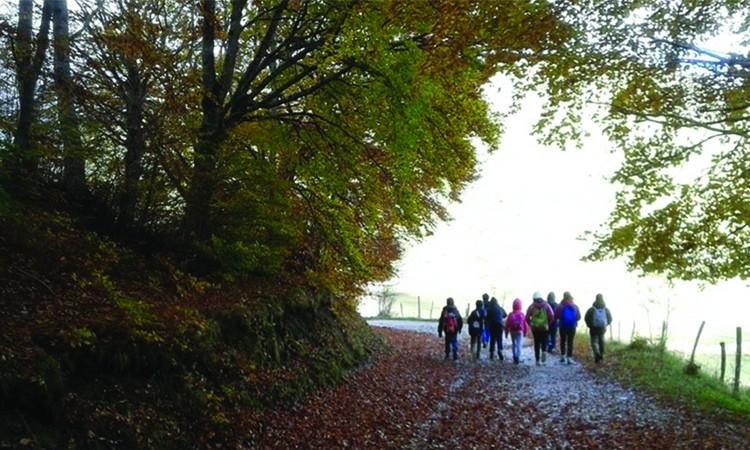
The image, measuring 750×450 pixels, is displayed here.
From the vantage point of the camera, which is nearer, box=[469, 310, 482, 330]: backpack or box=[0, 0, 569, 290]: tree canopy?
box=[0, 0, 569, 290]: tree canopy

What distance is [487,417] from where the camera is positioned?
10.0m

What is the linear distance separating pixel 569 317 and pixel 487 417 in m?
6.55

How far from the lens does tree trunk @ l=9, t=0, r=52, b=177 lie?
28.1 ft

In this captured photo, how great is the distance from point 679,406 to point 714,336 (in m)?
28.9

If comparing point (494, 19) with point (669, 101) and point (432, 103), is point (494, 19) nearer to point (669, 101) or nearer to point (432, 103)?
point (669, 101)

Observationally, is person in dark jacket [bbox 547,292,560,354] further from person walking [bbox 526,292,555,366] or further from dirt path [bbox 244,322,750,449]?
dirt path [bbox 244,322,750,449]

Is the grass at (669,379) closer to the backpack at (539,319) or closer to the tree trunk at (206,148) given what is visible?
the backpack at (539,319)

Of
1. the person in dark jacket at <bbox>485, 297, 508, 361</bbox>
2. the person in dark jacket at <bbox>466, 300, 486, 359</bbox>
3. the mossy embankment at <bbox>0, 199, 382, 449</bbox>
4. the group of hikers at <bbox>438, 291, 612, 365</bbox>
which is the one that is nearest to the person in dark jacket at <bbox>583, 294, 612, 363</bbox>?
the group of hikers at <bbox>438, 291, 612, 365</bbox>

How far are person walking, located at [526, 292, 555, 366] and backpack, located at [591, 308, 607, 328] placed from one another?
1260 mm

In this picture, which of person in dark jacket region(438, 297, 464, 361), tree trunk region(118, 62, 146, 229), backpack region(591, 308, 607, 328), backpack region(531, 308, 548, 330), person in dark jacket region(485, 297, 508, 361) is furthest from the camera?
person in dark jacket region(438, 297, 464, 361)

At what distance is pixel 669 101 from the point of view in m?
→ 8.66

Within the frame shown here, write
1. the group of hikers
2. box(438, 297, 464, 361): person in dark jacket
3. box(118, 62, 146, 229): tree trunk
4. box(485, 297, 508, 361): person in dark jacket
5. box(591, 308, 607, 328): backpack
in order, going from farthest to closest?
box(438, 297, 464, 361): person in dark jacket < box(485, 297, 508, 361): person in dark jacket < the group of hikers < box(591, 308, 607, 328): backpack < box(118, 62, 146, 229): tree trunk

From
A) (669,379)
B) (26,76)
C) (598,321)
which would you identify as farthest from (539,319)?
(26,76)

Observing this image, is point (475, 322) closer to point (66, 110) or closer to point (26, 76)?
point (66, 110)
